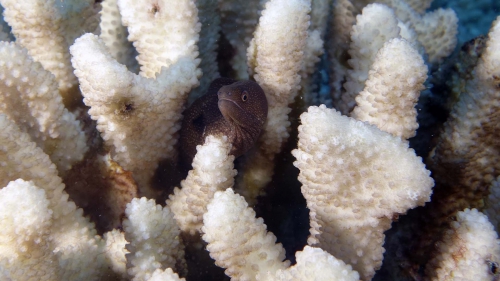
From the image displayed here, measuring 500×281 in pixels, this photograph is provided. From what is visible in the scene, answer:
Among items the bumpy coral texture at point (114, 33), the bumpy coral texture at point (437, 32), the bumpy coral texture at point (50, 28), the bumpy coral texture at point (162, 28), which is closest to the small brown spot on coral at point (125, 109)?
the bumpy coral texture at point (162, 28)

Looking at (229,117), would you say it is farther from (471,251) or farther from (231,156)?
(471,251)

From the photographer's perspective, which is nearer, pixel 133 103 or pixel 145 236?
pixel 145 236

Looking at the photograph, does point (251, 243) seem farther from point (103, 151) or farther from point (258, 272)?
point (103, 151)

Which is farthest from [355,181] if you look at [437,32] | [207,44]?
[437,32]

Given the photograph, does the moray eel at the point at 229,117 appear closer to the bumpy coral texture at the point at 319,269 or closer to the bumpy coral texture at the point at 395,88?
the bumpy coral texture at the point at 395,88

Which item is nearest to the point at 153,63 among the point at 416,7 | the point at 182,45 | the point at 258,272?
the point at 182,45

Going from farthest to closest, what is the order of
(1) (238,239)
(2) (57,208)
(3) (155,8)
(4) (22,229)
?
1. (3) (155,8)
2. (2) (57,208)
3. (1) (238,239)
4. (4) (22,229)

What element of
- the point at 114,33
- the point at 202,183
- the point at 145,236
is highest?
the point at 114,33
